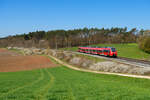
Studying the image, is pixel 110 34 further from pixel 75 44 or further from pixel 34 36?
pixel 34 36

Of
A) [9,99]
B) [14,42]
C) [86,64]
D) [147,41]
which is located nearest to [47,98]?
[9,99]

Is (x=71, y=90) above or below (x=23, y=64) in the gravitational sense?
above

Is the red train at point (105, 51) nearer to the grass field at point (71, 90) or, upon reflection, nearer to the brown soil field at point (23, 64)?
the brown soil field at point (23, 64)

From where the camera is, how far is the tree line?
129 metres

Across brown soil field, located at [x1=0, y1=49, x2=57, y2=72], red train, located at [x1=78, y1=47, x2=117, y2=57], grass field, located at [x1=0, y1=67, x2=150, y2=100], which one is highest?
grass field, located at [x1=0, y1=67, x2=150, y2=100]

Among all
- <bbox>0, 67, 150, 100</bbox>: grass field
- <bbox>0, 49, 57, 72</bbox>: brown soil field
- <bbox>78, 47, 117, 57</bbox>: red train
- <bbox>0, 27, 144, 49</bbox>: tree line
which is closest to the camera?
<bbox>0, 67, 150, 100</bbox>: grass field

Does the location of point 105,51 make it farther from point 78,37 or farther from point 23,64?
point 78,37

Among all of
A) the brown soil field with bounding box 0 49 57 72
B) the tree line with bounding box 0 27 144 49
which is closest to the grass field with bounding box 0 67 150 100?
the brown soil field with bounding box 0 49 57 72

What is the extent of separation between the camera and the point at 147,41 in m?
63.0

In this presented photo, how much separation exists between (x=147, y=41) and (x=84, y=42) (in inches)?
3067

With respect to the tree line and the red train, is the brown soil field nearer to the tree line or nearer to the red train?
the red train

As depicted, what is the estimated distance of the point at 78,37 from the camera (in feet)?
487

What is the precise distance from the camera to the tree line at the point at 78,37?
129 meters

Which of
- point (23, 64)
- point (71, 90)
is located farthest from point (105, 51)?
point (71, 90)
